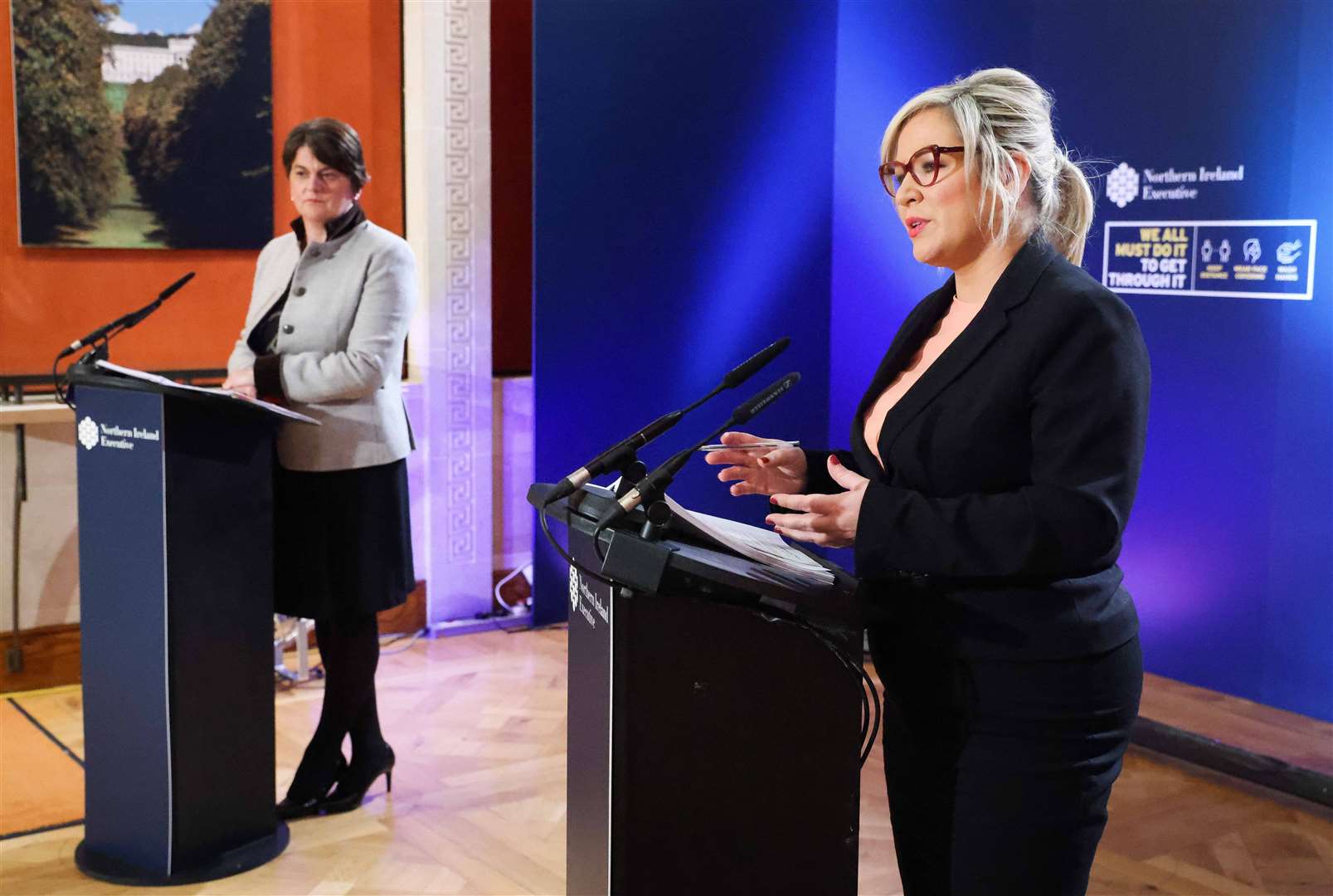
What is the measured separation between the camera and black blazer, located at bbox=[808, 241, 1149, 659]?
1.44 m

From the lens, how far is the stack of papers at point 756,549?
1464mm

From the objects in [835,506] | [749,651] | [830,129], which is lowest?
[749,651]

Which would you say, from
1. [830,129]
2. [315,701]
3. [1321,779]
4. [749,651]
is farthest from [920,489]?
[830,129]

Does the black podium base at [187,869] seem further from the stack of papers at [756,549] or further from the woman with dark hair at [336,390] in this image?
the stack of papers at [756,549]

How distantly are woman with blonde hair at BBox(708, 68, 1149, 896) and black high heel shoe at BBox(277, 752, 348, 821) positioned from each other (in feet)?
6.89

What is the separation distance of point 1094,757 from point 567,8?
155 inches

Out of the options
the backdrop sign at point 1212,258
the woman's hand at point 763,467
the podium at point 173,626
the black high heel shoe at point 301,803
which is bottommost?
the black high heel shoe at point 301,803

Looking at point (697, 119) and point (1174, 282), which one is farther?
point (697, 119)

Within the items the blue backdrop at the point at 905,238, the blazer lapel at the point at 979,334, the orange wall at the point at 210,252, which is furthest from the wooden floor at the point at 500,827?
the blazer lapel at the point at 979,334

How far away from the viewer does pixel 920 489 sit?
1.59m

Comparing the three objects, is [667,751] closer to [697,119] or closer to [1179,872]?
[1179,872]

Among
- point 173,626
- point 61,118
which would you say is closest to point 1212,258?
point 173,626

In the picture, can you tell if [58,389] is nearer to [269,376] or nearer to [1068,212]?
→ [269,376]

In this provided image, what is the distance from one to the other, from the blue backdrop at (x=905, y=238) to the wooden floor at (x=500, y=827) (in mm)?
445
